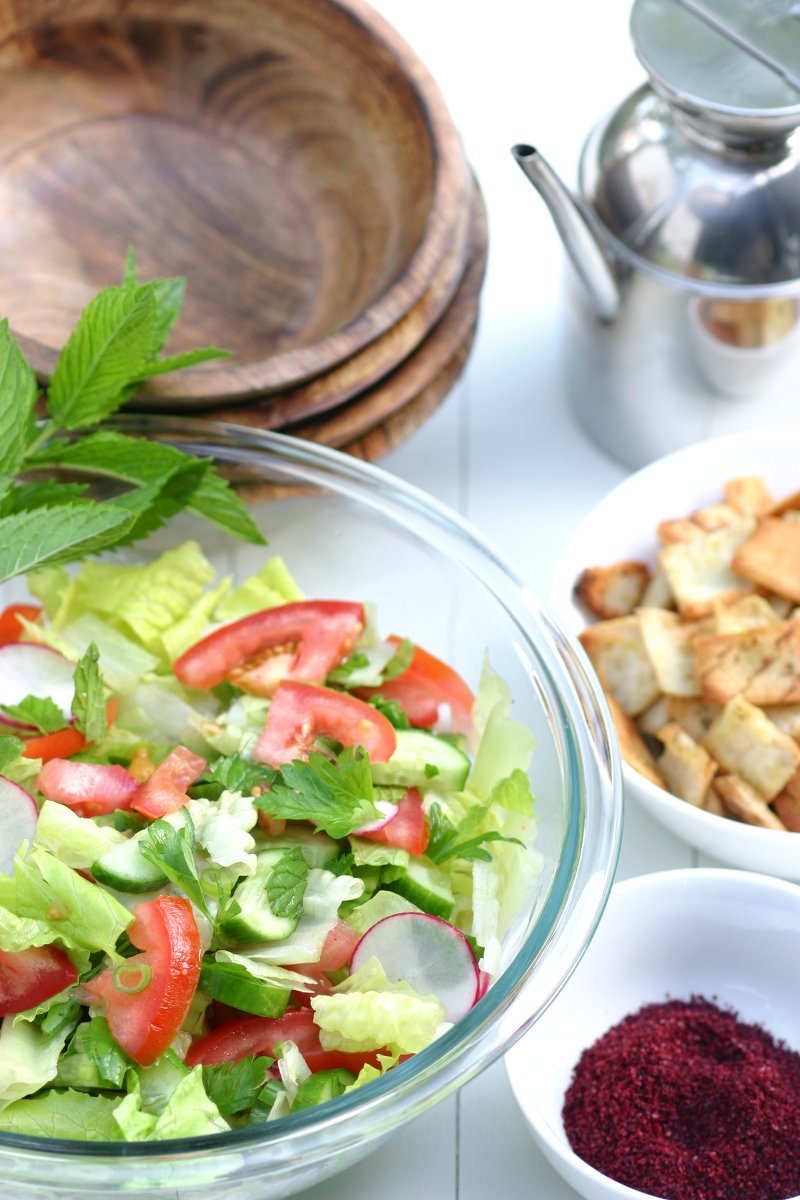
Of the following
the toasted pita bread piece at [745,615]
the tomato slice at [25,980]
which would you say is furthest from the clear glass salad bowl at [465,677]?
the toasted pita bread piece at [745,615]

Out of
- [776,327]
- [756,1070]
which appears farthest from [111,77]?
[756,1070]

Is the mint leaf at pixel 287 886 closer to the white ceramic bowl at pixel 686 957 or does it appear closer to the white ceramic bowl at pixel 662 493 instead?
the white ceramic bowl at pixel 686 957

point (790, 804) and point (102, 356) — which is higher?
point (102, 356)

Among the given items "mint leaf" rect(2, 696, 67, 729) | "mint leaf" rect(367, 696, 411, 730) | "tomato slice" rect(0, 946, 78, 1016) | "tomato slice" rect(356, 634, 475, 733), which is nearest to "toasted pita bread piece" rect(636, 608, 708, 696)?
"tomato slice" rect(356, 634, 475, 733)

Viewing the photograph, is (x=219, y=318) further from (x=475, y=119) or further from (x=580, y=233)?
(x=475, y=119)

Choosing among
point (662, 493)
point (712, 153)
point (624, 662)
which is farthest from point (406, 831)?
point (712, 153)

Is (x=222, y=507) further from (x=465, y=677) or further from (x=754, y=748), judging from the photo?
(x=754, y=748)
